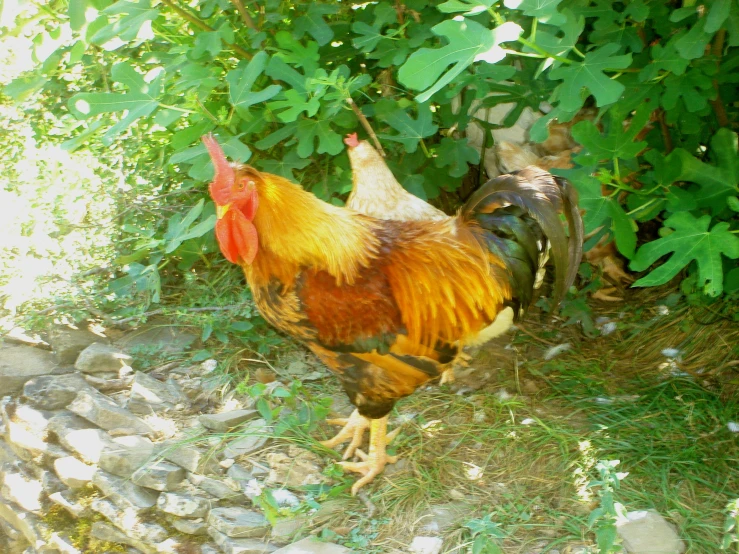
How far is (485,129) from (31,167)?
3.12 metres

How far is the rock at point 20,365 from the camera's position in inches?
144

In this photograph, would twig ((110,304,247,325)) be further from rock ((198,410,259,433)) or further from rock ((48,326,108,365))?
rock ((198,410,259,433))

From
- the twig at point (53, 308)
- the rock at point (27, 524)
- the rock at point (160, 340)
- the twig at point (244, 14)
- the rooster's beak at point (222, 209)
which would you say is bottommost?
the rock at point (27, 524)

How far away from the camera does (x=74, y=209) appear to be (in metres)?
4.31

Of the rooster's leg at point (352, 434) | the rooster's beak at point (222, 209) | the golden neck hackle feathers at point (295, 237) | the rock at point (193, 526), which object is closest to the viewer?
the rooster's beak at point (222, 209)

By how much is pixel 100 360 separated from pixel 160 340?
0.36 meters

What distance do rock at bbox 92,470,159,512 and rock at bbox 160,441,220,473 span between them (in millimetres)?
170

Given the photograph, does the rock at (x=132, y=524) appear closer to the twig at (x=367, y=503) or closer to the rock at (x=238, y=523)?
the rock at (x=238, y=523)

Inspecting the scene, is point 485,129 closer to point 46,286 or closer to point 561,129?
point 561,129

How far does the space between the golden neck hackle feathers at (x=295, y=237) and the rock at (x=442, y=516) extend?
1.02 m

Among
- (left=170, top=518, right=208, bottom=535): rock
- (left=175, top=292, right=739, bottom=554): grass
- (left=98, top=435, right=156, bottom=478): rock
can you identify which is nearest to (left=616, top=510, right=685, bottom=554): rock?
(left=175, top=292, right=739, bottom=554): grass

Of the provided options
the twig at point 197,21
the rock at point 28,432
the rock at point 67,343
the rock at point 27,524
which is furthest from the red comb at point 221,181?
the rock at point 27,524

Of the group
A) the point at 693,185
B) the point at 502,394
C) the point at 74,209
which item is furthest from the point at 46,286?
the point at 693,185

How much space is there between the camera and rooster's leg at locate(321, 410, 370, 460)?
3.25m
